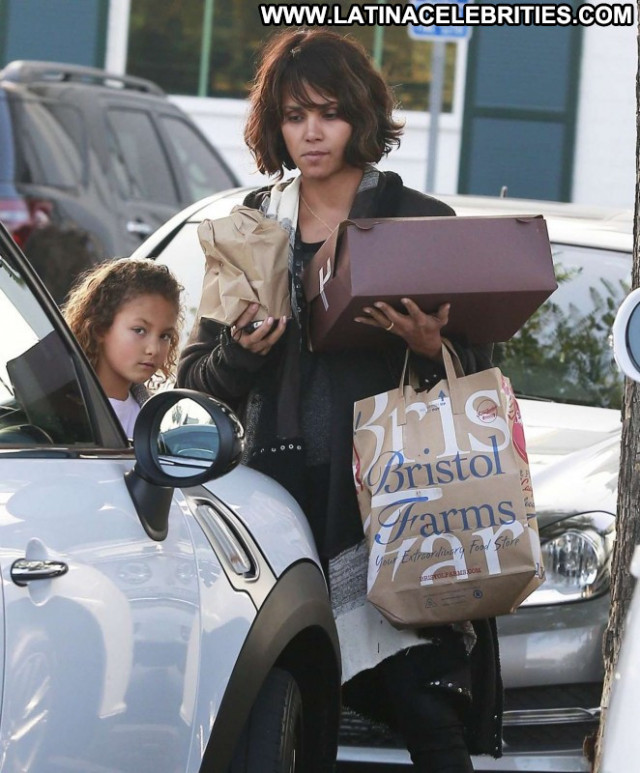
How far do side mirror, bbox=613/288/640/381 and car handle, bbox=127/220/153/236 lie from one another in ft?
29.0

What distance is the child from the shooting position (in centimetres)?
381

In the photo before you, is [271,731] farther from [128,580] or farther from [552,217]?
[552,217]

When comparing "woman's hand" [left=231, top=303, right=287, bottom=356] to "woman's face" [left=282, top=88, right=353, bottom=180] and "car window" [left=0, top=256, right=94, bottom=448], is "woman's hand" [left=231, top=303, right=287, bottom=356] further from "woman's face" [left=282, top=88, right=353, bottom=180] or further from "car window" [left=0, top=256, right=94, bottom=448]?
"car window" [left=0, top=256, right=94, bottom=448]

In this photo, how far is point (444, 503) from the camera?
11.2 ft

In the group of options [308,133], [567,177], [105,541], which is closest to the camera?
[105,541]

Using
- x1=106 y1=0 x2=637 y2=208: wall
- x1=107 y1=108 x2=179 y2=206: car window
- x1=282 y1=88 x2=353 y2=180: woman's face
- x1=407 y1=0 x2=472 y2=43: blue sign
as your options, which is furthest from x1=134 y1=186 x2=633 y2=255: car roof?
x1=106 y1=0 x2=637 y2=208: wall

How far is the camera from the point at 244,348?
3.47 meters

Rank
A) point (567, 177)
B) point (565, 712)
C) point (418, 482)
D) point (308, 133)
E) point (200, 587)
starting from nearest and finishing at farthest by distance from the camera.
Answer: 1. point (200, 587)
2. point (418, 482)
3. point (308, 133)
4. point (565, 712)
5. point (567, 177)

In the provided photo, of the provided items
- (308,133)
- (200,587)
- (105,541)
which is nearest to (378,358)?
(308,133)

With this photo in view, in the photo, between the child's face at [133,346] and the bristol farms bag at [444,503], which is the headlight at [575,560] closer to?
the bristol farms bag at [444,503]

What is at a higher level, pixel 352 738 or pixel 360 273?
pixel 360 273

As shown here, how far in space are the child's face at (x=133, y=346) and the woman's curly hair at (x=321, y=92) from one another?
0.42 meters

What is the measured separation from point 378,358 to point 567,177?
12.7 metres

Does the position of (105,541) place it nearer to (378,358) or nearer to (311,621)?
(311,621)
